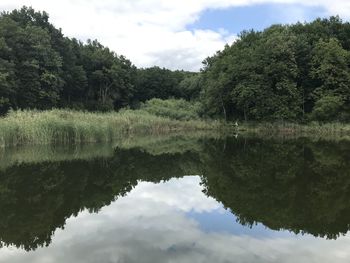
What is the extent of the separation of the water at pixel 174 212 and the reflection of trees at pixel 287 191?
2 centimetres

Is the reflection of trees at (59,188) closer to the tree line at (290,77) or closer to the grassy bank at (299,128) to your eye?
the grassy bank at (299,128)

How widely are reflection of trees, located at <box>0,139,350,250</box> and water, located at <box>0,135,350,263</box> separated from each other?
2cm

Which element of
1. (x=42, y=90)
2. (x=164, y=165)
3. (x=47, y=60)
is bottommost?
(x=164, y=165)

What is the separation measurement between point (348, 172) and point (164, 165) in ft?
22.1

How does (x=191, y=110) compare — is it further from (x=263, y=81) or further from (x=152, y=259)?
(x=152, y=259)

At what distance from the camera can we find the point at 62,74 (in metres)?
54.4

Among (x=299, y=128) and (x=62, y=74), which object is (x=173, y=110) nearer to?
(x=299, y=128)

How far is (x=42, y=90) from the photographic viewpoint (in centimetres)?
4838

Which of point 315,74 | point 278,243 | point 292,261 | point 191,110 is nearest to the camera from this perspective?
point 292,261

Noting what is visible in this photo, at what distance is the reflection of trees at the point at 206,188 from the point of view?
774 cm

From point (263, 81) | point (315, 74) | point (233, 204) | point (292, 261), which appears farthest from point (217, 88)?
point (292, 261)

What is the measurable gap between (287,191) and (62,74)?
4787 centimetres

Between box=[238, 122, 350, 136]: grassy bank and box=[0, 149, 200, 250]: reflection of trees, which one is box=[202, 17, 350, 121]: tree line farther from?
box=[0, 149, 200, 250]: reflection of trees

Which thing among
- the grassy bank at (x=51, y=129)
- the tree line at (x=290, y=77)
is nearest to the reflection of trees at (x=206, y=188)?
the grassy bank at (x=51, y=129)
